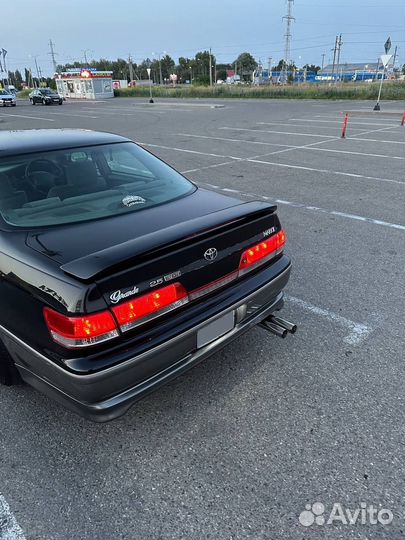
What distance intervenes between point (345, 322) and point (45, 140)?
9.26ft

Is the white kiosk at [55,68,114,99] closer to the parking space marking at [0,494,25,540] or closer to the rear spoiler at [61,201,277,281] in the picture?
the rear spoiler at [61,201,277,281]

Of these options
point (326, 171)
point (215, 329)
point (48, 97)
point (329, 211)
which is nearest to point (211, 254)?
point (215, 329)

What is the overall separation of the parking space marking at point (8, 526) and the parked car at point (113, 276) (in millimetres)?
547

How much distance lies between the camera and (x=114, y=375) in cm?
195

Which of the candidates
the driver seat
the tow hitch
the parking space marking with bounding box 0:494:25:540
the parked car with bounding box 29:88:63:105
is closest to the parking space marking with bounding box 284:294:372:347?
the tow hitch

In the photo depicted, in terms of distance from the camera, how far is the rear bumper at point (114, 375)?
1.95 metres

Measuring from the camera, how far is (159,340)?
2086 millimetres

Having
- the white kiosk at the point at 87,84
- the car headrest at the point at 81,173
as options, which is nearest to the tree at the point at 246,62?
the white kiosk at the point at 87,84

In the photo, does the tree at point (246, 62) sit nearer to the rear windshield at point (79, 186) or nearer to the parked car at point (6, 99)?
the parked car at point (6, 99)

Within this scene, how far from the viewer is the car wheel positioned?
2541 millimetres

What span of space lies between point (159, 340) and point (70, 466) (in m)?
0.87

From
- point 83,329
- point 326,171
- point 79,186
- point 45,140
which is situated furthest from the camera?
point 326,171

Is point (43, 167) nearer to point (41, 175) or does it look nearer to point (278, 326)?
point (41, 175)

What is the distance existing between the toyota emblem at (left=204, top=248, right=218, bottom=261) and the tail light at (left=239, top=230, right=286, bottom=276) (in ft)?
0.89
